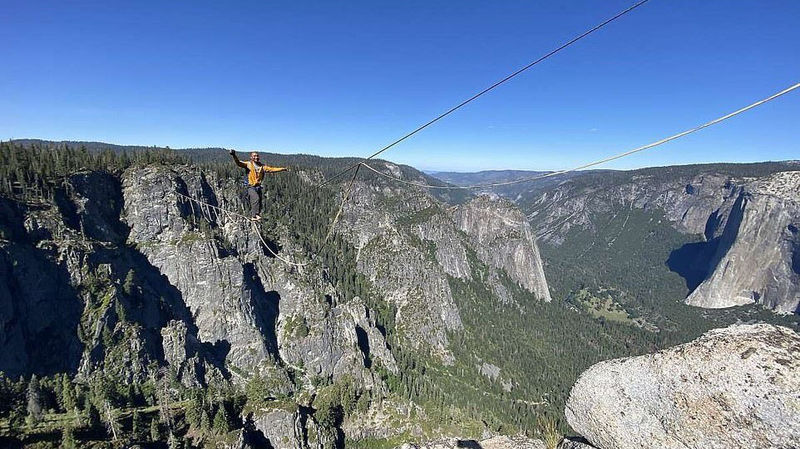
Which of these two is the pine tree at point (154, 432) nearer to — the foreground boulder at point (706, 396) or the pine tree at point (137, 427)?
the pine tree at point (137, 427)

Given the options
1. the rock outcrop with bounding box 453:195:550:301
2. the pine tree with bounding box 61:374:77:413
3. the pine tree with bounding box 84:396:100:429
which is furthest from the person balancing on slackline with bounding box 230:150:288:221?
the rock outcrop with bounding box 453:195:550:301

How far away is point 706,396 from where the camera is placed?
8.68 metres

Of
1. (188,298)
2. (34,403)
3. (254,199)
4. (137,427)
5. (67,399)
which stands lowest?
(137,427)

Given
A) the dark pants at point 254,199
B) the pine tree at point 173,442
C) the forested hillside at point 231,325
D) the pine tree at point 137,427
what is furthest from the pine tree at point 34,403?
the dark pants at point 254,199

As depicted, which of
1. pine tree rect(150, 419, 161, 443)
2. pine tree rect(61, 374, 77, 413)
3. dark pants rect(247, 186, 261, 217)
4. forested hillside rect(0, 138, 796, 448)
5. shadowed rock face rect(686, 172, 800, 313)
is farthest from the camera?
shadowed rock face rect(686, 172, 800, 313)

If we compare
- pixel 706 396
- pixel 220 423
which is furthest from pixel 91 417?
pixel 706 396

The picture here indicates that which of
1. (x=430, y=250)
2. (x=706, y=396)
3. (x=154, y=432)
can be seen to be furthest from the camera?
(x=430, y=250)

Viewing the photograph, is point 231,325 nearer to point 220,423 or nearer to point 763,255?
point 220,423

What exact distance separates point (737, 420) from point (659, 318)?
668 feet

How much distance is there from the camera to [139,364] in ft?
201

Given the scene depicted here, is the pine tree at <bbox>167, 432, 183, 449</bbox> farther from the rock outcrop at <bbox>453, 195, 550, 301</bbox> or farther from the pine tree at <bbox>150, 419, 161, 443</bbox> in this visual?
the rock outcrop at <bbox>453, 195, 550, 301</bbox>

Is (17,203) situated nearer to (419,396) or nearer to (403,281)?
(419,396)

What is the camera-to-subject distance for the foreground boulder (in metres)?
7.87

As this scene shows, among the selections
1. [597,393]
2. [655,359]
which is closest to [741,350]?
[655,359]
